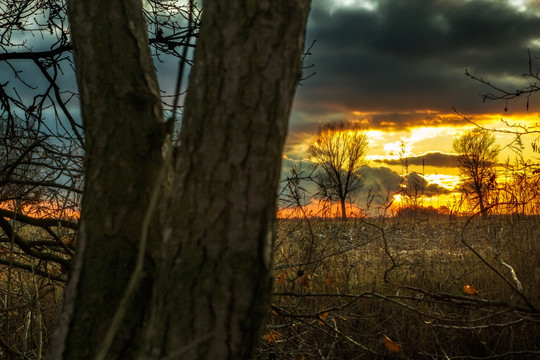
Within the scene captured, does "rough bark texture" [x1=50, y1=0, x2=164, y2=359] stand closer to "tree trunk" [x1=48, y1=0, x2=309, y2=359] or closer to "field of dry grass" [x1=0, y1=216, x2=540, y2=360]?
"tree trunk" [x1=48, y1=0, x2=309, y2=359]

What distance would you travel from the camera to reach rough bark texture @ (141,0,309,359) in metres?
0.98

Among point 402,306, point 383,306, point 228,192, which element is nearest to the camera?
point 228,192

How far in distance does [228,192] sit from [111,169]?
1.50ft

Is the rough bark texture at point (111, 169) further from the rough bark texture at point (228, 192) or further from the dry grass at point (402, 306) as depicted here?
the dry grass at point (402, 306)

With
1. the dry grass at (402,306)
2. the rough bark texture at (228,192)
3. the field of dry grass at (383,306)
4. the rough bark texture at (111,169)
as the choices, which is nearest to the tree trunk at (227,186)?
the rough bark texture at (228,192)

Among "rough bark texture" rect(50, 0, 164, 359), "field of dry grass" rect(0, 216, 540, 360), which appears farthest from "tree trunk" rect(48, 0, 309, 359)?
"field of dry grass" rect(0, 216, 540, 360)

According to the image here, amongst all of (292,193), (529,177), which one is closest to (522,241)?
(529,177)

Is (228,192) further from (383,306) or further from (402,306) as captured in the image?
(383,306)

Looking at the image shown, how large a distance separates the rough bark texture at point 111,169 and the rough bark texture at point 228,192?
270 millimetres

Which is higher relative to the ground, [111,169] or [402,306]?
[111,169]

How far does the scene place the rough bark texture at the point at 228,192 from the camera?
981mm

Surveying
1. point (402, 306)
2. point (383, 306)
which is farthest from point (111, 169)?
point (383, 306)

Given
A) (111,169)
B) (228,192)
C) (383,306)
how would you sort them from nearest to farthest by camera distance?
(228,192), (111,169), (383,306)

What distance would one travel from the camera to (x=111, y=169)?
49.2 inches
